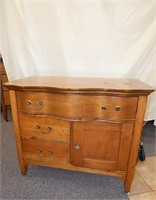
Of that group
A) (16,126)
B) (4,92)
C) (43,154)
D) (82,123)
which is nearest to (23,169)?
(43,154)

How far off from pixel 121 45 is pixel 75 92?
70 centimetres

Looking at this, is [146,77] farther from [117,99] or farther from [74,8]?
[74,8]

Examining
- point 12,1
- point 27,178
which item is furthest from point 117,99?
point 12,1

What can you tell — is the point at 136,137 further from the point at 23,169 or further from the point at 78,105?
the point at 23,169

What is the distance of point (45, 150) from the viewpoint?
1170mm

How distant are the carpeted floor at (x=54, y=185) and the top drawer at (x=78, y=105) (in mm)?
554

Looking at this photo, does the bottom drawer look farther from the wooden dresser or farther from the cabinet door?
the wooden dresser

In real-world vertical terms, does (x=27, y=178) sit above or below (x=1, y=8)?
below

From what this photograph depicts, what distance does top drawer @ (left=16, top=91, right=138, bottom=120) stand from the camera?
3.16ft

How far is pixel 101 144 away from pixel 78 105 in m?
0.31

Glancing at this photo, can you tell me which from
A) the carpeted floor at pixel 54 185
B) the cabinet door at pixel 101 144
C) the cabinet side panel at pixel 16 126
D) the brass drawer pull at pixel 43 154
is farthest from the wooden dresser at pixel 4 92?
the cabinet door at pixel 101 144

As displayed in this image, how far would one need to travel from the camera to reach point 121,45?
1369mm

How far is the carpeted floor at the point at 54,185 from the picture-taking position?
3.63ft

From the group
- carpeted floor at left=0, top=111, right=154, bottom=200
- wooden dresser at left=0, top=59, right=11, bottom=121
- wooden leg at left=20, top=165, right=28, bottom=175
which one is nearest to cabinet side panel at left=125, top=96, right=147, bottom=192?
carpeted floor at left=0, top=111, right=154, bottom=200
